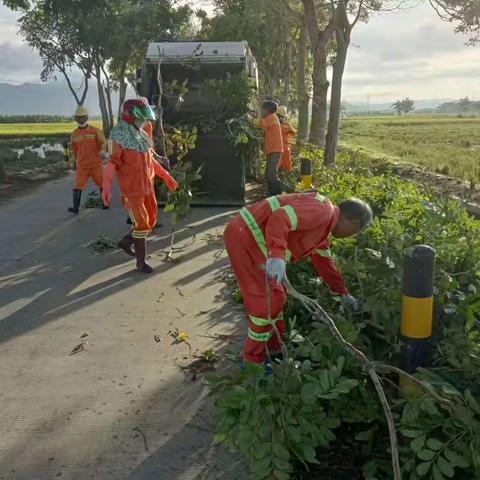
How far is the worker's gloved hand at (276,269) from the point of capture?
2893 millimetres

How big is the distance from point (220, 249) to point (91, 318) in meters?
2.60

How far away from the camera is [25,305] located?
532cm

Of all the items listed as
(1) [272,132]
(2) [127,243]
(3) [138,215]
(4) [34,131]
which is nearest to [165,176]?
(3) [138,215]

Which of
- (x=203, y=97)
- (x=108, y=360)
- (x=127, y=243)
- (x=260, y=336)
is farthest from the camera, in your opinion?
(x=203, y=97)

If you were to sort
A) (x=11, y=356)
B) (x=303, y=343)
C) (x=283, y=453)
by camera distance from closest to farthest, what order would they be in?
(x=283, y=453)
(x=303, y=343)
(x=11, y=356)

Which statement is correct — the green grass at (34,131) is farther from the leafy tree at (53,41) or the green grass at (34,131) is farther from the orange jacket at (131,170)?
the orange jacket at (131,170)

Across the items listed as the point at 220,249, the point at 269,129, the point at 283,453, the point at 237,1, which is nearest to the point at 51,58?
the point at 237,1

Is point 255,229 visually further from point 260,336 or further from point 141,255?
point 141,255

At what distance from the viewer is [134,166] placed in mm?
6121

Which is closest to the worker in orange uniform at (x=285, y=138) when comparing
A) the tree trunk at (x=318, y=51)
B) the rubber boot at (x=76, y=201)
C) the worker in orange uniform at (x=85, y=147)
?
the worker in orange uniform at (x=85, y=147)

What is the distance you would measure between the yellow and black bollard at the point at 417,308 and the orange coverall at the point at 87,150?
748 cm

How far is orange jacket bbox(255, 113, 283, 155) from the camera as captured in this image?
946 cm

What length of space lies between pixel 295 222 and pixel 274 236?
161 millimetres

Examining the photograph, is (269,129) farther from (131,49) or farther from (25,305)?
(131,49)
